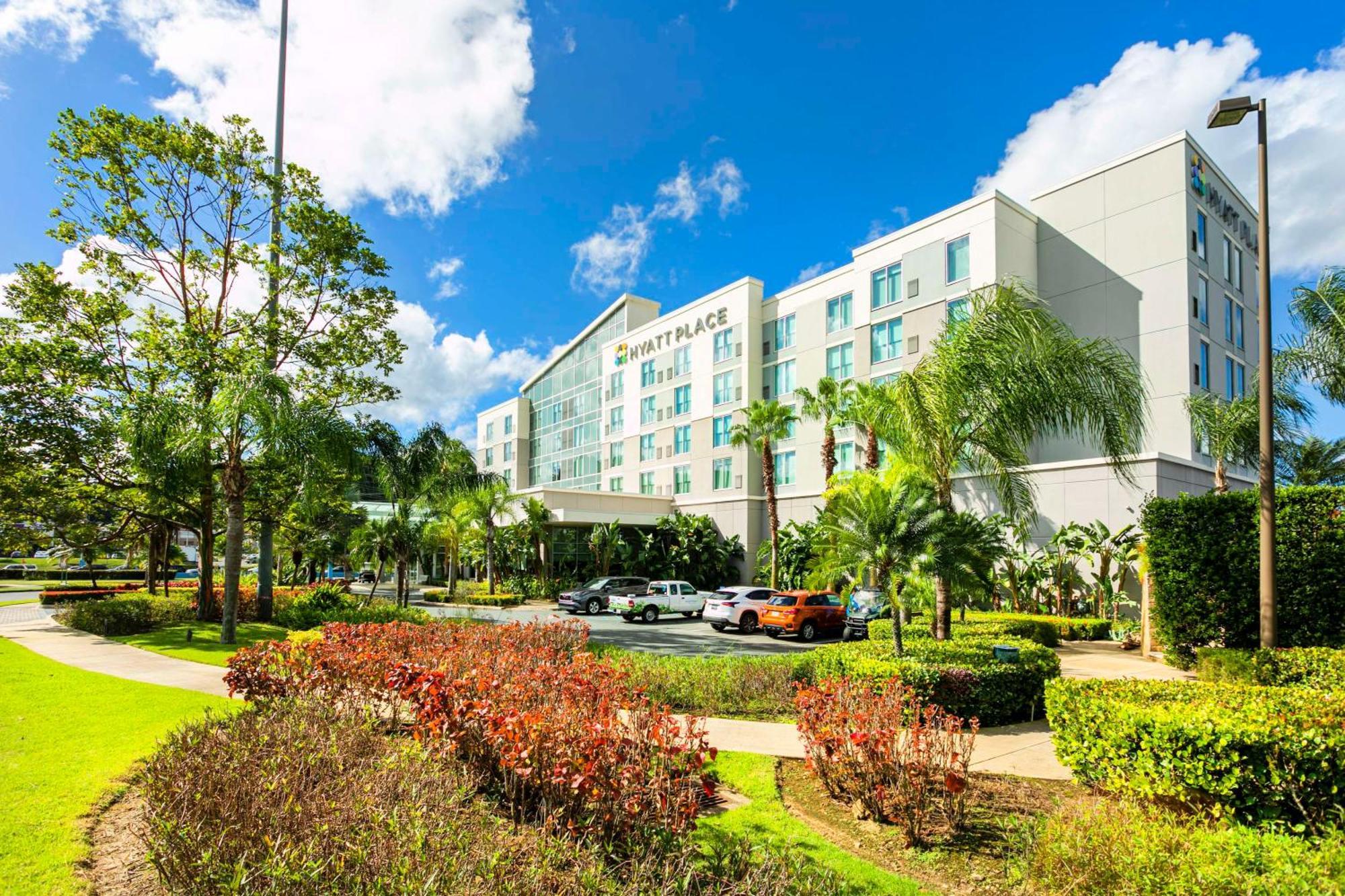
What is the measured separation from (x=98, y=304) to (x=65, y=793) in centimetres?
1785

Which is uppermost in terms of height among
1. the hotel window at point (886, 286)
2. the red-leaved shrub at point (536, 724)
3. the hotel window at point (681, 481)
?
the hotel window at point (886, 286)

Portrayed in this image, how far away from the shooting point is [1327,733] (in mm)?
5625

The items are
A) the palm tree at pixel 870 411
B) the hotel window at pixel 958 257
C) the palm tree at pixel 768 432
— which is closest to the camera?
the palm tree at pixel 870 411

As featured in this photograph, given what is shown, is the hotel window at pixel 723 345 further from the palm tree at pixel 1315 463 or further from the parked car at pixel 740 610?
the palm tree at pixel 1315 463

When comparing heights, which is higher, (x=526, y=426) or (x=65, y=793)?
(x=526, y=426)

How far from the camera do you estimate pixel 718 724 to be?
9.81m

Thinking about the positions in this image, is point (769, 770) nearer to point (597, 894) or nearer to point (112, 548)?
point (597, 894)

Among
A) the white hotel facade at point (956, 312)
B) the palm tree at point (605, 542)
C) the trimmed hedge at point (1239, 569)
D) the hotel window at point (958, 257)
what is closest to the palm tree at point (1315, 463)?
the white hotel facade at point (956, 312)

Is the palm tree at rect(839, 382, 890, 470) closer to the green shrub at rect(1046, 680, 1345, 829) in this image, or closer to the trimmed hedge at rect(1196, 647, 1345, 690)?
the trimmed hedge at rect(1196, 647, 1345, 690)

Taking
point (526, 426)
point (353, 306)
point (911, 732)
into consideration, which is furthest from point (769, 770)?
point (526, 426)

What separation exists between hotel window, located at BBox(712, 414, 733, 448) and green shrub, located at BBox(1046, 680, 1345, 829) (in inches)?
1343

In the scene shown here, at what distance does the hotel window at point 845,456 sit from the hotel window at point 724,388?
26.2ft

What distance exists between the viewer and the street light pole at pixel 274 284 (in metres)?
20.4

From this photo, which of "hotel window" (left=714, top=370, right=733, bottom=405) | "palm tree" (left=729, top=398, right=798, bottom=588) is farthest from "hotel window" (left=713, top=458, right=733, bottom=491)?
"palm tree" (left=729, top=398, right=798, bottom=588)
